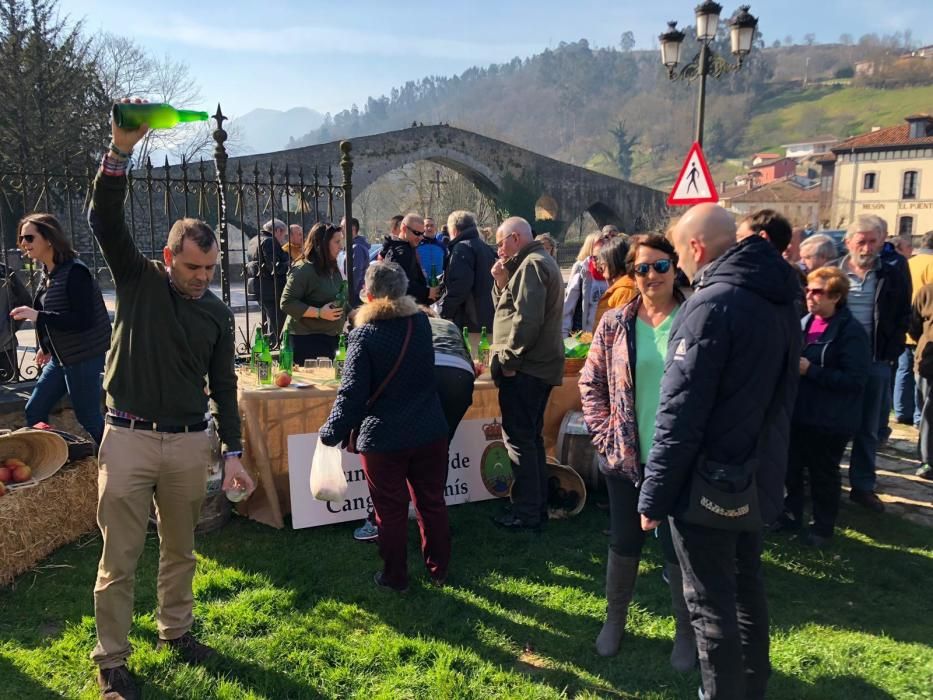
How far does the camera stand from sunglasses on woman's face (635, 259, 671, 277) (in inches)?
115

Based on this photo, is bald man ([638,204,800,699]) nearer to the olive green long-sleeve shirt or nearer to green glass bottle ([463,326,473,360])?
the olive green long-sleeve shirt

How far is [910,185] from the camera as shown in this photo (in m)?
48.6

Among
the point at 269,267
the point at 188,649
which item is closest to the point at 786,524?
the point at 188,649

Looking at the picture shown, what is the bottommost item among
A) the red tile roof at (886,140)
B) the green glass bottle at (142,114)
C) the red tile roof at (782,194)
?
the green glass bottle at (142,114)

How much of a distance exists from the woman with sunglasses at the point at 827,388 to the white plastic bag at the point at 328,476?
8.82 feet

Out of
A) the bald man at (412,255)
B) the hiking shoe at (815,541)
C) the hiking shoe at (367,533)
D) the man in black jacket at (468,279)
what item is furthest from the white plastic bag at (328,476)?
the bald man at (412,255)

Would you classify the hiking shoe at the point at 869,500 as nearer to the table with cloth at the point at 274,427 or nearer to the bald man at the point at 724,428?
the bald man at the point at 724,428

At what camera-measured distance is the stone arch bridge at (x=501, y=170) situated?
30359 millimetres

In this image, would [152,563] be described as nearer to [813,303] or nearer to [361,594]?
[361,594]

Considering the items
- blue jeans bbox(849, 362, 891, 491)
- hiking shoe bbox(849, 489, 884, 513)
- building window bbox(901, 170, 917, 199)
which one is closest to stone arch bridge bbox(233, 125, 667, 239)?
building window bbox(901, 170, 917, 199)

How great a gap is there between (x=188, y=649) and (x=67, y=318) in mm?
2046

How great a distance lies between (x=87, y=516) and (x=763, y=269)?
3992 millimetres

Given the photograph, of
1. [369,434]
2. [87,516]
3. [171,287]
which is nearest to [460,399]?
[369,434]

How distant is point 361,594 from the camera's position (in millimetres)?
3717
